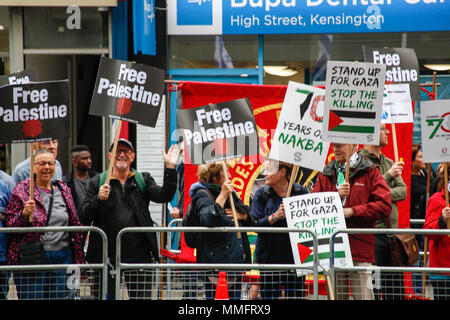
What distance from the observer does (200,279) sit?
7.93 meters

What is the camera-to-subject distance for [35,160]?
8.23 m

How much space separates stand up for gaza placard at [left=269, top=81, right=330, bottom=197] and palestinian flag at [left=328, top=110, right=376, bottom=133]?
302 millimetres

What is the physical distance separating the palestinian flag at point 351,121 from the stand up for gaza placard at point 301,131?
30cm

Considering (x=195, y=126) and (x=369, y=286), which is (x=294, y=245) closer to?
(x=369, y=286)

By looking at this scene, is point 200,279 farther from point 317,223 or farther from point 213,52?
point 213,52

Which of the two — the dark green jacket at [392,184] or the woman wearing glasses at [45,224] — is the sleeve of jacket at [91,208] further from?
the dark green jacket at [392,184]

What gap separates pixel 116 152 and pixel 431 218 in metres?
3.32

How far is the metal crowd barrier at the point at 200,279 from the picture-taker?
24.9 ft

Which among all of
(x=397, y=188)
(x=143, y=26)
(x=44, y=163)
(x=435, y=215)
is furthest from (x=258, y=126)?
(x=143, y=26)

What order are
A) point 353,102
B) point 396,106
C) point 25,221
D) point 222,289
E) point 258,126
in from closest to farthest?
point 222,289
point 25,221
point 353,102
point 396,106
point 258,126

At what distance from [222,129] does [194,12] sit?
15.8 ft

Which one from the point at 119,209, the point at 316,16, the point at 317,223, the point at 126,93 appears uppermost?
the point at 316,16

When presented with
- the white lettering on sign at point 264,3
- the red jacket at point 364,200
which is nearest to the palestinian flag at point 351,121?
the red jacket at point 364,200

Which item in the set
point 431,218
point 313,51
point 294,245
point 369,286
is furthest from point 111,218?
point 313,51
